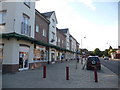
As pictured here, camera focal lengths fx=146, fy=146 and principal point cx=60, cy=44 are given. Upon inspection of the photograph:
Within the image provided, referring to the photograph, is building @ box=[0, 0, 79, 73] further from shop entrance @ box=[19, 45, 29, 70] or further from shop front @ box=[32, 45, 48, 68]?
shop front @ box=[32, 45, 48, 68]

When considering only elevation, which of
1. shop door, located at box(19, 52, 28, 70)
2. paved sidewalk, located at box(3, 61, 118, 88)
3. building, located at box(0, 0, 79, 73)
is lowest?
paved sidewalk, located at box(3, 61, 118, 88)

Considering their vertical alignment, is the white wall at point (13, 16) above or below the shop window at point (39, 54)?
above

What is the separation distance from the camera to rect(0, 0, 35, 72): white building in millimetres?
14102

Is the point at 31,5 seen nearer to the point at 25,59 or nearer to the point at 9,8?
the point at 9,8

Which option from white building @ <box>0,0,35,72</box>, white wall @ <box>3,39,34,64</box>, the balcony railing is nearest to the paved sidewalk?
white wall @ <box>3,39,34,64</box>

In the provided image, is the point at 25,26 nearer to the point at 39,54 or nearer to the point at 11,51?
the point at 11,51

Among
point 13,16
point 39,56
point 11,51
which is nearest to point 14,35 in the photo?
point 11,51

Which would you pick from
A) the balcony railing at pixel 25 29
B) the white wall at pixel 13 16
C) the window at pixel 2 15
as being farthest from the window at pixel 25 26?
the window at pixel 2 15

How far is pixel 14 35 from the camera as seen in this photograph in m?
13.5

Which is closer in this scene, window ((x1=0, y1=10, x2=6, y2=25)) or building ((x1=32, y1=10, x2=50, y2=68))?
window ((x1=0, y1=10, x2=6, y2=25))

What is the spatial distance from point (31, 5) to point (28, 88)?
12955 mm

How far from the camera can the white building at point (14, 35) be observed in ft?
46.3

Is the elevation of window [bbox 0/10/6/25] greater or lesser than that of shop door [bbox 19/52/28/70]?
greater

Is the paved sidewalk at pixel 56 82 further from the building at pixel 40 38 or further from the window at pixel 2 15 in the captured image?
the building at pixel 40 38
